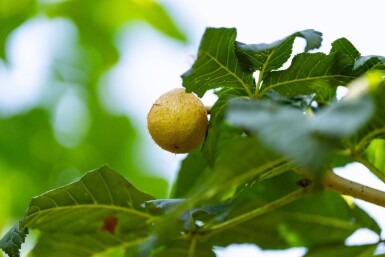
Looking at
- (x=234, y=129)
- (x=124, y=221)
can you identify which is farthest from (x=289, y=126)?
(x=234, y=129)

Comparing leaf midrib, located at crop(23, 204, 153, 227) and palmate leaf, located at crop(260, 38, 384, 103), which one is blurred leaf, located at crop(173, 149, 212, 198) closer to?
leaf midrib, located at crop(23, 204, 153, 227)

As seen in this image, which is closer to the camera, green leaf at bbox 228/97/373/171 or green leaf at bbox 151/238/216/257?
green leaf at bbox 228/97/373/171

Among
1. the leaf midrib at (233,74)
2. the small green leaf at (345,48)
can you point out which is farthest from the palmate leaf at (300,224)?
the small green leaf at (345,48)

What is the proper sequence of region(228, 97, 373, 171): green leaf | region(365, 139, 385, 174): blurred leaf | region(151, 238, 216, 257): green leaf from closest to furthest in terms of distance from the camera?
region(228, 97, 373, 171): green leaf → region(151, 238, 216, 257): green leaf → region(365, 139, 385, 174): blurred leaf

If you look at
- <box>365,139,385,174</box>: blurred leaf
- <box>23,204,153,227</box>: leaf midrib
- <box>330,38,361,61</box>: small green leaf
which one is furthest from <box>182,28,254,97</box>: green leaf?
→ <box>365,139,385,174</box>: blurred leaf

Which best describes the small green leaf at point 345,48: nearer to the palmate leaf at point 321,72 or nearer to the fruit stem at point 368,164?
the palmate leaf at point 321,72

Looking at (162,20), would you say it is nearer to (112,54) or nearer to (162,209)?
(112,54)

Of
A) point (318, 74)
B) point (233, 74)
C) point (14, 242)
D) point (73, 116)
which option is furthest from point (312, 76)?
point (73, 116)
